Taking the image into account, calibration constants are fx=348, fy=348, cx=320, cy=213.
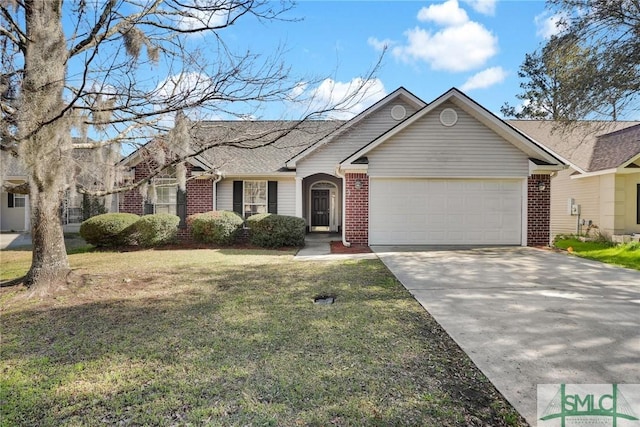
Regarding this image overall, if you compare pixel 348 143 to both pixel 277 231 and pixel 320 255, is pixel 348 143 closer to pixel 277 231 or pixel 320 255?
pixel 277 231

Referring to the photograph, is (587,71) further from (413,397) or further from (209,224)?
(209,224)

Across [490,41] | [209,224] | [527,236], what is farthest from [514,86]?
[209,224]

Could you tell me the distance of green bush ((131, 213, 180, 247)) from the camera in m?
12.0

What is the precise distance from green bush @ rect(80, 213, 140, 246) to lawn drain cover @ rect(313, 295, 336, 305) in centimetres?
919

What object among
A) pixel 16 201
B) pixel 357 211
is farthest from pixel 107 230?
pixel 16 201

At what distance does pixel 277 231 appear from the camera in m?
11.9

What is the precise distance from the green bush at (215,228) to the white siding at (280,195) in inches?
71.7

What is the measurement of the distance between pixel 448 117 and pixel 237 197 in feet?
27.9

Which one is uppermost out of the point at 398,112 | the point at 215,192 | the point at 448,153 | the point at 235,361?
the point at 398,112

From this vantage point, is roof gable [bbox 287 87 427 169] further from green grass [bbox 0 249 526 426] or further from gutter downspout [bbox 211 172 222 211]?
green grass [bbox 0 249 526 426]

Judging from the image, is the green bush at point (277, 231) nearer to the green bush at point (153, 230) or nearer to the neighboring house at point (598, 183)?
the green bush at point (153, 230)

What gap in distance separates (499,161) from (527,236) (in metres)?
2.63

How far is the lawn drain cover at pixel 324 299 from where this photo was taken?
523 centimetres

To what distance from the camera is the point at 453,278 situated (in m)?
6.78
